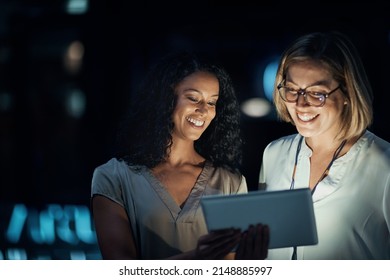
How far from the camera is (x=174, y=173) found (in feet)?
10.7

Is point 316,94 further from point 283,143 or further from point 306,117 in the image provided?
point 283,143

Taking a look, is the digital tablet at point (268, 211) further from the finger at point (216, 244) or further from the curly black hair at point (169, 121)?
the curly black hair at point (169, 121)

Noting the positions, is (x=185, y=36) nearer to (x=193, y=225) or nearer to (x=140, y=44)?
(x=140, y=44)

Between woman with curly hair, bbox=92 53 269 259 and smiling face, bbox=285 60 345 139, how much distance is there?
320 millimetres

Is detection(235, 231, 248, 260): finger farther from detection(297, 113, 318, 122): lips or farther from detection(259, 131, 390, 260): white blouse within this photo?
detection(297, 113, 318, 122): lips

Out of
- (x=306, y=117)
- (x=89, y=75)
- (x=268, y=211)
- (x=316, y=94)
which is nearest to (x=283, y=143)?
(x=306, y=117)

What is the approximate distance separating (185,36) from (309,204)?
111 cm

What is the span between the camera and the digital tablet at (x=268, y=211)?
296cm

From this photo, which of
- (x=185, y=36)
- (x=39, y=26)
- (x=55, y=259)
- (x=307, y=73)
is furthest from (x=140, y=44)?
(x=55, y=259)

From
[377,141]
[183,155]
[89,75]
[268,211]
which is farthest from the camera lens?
[89,75]

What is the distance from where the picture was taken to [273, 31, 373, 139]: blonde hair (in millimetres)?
3059

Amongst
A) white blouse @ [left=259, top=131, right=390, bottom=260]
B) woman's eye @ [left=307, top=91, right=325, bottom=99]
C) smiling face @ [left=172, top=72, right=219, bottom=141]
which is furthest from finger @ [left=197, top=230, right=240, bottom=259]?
woman's eye @ [left=307, top=91, right=325, bottom=99]

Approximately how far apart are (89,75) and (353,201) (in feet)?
5.18
